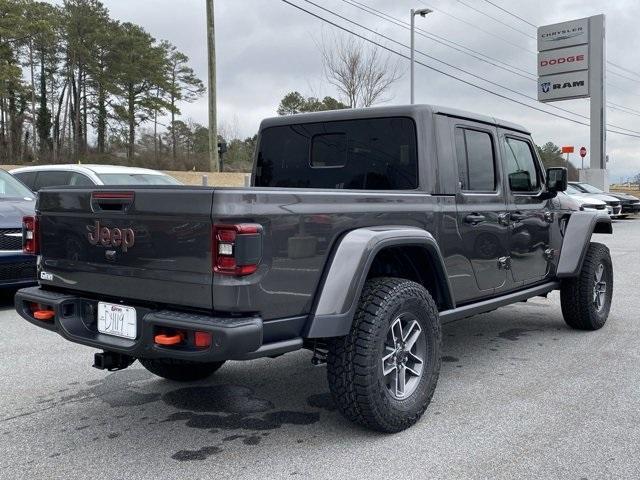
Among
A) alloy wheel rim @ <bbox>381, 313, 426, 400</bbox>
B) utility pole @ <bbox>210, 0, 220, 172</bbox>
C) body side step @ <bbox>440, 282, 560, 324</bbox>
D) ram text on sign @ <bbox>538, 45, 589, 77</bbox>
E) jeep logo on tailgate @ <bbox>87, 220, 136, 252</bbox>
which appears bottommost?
alloy wheel rim @ <bbox>381, 313, 426, 400</bbox>

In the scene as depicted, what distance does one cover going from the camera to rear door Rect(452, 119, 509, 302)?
163 inches

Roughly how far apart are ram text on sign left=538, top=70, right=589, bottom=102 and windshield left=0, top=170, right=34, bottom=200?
2804 centimetres

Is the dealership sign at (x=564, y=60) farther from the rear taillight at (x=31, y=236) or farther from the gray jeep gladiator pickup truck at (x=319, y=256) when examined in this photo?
the rear taillight at (x=31, y=236)

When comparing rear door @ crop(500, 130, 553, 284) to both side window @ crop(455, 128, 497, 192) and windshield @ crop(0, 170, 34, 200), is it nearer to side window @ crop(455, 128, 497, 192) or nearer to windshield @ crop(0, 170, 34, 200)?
side window @ crop(455, 128, 497, 192)

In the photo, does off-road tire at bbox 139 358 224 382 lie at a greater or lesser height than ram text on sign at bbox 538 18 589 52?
lesser

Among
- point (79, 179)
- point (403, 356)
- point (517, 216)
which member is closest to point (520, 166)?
point (517, 216)

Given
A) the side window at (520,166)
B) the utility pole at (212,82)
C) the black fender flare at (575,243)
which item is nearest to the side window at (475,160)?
the side window at (520,166)

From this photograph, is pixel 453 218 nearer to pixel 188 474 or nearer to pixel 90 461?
pixel 188 474

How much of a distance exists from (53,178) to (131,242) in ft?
23.5

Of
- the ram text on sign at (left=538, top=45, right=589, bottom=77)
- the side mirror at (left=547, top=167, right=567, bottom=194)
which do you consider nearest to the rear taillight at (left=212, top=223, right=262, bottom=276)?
the side mirror at (left=547, top=167, right=567, bottom=194)

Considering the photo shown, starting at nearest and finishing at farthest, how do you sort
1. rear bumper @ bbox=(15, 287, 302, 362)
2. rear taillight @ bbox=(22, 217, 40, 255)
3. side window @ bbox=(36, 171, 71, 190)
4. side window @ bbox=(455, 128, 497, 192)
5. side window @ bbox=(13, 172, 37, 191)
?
rear bumper @ bbox=(15, 287, 302, 362) < rear taillight @ bbox=(22, 217, 40, 255) < side window @ bbox=(455, 128, 497, 192) < side window @ bbox=(36, 171, 71, 190) < side window @ bbox=(13, 172, 37, 191)

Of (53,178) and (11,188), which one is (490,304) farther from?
(53,178)

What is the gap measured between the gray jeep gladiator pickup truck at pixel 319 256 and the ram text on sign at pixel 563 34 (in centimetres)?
2858

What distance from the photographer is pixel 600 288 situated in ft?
19.5
